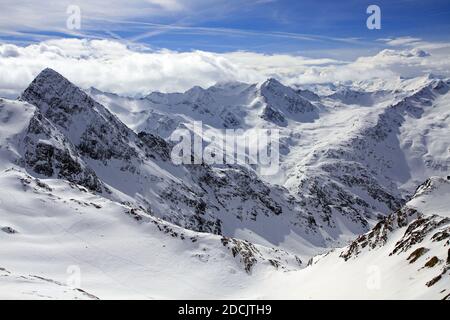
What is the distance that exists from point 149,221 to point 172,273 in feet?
62.0

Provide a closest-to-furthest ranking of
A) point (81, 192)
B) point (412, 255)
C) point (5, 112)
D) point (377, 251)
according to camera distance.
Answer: point (412, 255) → point (377, 251) → point (81, 192) → point (5, 112)

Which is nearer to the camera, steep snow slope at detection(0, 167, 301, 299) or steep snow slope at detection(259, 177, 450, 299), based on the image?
steep snow slope at detection(259, 177, 450, 299)

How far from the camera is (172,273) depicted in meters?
84.8

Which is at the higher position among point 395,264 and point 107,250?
point 395,264

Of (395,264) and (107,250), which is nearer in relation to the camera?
(395,264)

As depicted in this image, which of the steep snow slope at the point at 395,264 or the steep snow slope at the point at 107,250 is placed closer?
the steep snow slope at the point at 395,264
